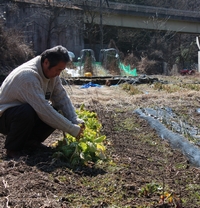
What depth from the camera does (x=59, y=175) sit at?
3012mm

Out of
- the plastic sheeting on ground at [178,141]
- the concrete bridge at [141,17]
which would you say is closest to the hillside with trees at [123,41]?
the concrete bridge at [141,17]

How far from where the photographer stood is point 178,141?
458cm

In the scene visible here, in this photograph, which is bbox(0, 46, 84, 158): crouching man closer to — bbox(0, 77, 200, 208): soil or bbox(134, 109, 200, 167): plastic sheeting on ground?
Answer: bbox(0, 77, 200, 208): soil

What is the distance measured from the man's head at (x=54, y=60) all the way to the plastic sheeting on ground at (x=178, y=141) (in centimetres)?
162

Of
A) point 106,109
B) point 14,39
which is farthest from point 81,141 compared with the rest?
point 14,39

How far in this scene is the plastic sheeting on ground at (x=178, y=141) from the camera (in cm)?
397

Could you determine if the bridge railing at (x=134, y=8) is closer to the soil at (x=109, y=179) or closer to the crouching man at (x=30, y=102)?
the soil at (x=109, y=179)

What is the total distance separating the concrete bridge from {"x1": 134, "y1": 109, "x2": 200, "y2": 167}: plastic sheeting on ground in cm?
2554

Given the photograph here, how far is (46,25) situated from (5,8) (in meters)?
3.79

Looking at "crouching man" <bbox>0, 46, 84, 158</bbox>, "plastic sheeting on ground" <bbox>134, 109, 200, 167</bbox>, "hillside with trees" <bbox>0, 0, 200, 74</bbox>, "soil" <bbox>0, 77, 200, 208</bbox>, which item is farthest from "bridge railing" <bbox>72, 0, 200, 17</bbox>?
"crouching man" <bbox>0, 46, 84, 158</bbox>

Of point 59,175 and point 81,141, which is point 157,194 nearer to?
point 59,175

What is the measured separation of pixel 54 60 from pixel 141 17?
3184 centimetres

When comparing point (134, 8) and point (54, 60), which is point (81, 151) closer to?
point (54, 60)

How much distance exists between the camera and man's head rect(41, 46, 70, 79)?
333 cm
